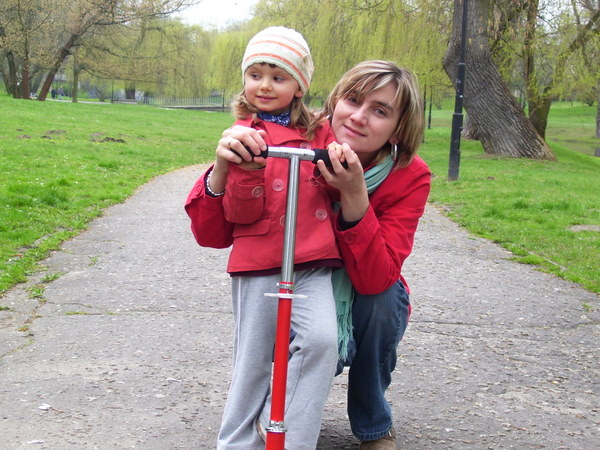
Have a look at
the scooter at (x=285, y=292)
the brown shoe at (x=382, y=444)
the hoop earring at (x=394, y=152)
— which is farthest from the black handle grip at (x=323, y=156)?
the brown shoe at (x=382, y=444)

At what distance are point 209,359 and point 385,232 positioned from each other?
1859 millimetres

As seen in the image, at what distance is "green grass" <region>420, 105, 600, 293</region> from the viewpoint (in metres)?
8.19

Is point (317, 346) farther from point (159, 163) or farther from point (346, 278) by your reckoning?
point (159, 163)

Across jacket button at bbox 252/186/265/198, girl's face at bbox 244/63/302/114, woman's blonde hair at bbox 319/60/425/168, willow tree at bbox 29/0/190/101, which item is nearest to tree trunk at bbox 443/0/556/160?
willow tree at bbox 29/0/190/101

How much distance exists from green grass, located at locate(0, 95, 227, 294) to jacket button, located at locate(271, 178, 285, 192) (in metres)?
3.75

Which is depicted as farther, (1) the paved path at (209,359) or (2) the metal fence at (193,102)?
(2) the metal fence at (193,102)

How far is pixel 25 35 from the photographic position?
34.3 meters

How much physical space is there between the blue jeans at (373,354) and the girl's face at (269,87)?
2.40 feet

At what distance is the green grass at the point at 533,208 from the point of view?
8188 mm

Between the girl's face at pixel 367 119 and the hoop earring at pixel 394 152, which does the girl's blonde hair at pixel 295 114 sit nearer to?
the girl's face at pixel 367 119

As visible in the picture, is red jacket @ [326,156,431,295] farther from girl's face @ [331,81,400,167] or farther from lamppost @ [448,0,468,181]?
lamppost @ [448,0,468,181]

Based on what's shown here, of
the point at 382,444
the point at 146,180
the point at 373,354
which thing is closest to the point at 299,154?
the point at 373,354

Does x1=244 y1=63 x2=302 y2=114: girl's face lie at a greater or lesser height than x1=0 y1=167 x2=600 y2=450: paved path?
greater

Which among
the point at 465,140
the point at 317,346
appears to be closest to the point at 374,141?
the point at 317,346
